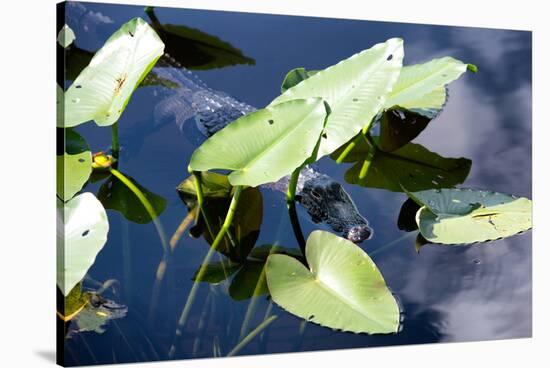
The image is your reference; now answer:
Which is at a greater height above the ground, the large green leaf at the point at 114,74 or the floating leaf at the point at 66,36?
the floating leaf at the point at 66,36

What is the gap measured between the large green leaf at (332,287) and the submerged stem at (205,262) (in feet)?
0.56

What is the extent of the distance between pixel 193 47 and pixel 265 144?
1.21 feet

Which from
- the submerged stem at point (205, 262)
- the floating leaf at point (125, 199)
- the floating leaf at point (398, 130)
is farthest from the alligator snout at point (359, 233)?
the floating leaf at point (125, 199)

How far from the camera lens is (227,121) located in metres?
2.89

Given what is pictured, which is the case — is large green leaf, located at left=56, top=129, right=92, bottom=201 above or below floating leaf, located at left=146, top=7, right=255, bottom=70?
below

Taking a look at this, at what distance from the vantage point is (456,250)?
3160mm

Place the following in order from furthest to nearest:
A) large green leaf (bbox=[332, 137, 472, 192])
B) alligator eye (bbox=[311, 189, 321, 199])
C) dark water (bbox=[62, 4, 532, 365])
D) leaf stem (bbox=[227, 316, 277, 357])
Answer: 1. large green leaf (bbox=[332, 137, 472, 192])
2. alligator eye (bbox=[311, 189, 321, 199])
3. leaf stem (bbox=[227, 316, 277, 357])
4. dark water (bbox=[62, 4, 532, 365])

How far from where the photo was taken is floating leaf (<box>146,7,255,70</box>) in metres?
2.83

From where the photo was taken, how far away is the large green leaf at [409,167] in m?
3.11

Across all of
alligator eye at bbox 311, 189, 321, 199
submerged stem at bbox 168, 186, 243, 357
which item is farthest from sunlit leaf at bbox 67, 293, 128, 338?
alligator eye at bbox 311, 189, 321, 199

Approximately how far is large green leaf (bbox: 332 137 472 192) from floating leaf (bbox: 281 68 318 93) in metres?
0.29

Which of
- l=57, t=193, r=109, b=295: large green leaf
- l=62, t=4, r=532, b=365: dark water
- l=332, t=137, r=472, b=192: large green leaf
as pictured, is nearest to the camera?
l=57, t=193, r=109, b=295: large green leaf

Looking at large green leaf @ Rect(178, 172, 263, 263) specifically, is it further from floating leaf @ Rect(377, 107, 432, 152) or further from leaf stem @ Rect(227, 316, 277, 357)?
floating leaf @ Rect(377, 107, 432, 152)

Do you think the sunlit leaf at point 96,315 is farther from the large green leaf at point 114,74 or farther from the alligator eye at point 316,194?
the alligator eye at point 316,194
